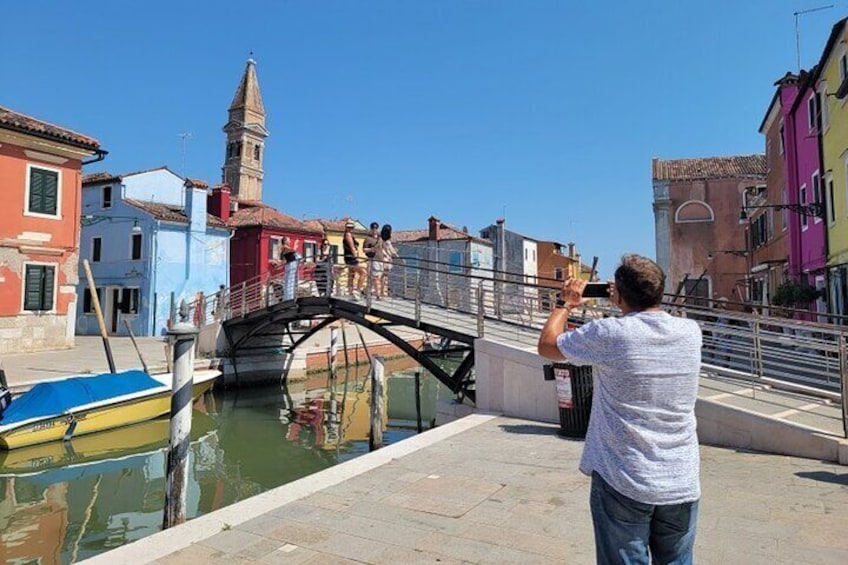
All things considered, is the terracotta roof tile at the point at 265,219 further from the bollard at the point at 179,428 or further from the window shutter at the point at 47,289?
the bollard at the point at 179,428

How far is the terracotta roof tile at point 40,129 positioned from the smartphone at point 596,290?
20228mm

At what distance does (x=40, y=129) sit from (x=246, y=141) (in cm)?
5304

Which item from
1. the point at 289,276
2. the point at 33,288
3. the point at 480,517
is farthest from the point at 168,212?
the point at 480,517

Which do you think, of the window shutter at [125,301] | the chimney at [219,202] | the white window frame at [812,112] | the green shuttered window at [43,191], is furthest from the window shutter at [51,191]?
the white window frame at [812,112]

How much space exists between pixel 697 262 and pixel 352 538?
26.6 metres

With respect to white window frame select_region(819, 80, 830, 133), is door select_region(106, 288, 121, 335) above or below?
below

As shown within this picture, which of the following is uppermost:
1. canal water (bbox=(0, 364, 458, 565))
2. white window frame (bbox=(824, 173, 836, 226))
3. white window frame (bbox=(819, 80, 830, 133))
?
white window frame (bbox=(819, 80, 830, 133))

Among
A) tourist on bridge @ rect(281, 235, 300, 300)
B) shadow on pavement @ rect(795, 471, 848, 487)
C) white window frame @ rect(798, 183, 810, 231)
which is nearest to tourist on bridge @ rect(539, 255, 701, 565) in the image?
shadow on pavement @ rect(795, 471, 848, 487)

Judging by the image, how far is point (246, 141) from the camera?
68.7m

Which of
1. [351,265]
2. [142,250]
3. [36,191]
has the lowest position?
[351,265]

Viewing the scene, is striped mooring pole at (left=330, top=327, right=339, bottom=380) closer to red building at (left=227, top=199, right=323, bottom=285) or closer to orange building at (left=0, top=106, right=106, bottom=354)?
orange building at (left=0, top=106, right=106, bottom=354)

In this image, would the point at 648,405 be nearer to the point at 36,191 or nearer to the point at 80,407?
the point at 80,407

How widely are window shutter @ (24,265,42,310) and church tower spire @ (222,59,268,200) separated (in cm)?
5091

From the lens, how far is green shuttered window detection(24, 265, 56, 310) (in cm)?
1788
